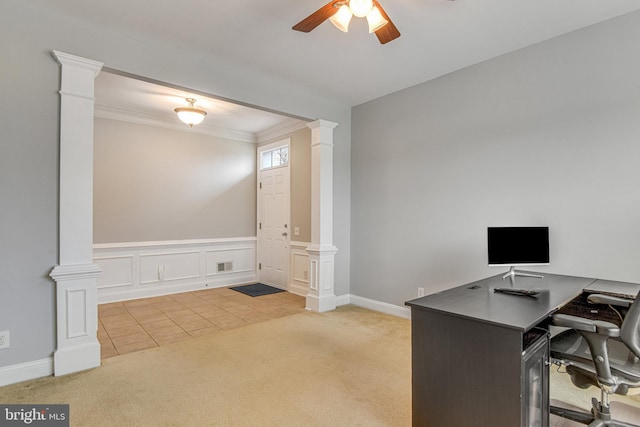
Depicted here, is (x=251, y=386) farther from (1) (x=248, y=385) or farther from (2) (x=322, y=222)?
(2) (x=322, y=222)

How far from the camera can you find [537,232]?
8.82ft

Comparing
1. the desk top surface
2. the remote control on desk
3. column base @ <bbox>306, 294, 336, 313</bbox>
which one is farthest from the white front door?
the remote control on desk

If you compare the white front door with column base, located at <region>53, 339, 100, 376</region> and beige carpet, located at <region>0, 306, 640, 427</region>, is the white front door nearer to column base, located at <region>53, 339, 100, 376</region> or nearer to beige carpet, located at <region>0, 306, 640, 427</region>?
beige carpet, located at <region>0, 306, 640, 427</region>

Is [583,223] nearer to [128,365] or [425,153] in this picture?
[425,153]

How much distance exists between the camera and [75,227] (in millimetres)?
2588

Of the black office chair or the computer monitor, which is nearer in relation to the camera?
the black office chair

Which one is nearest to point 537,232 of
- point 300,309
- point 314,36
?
point 314,36

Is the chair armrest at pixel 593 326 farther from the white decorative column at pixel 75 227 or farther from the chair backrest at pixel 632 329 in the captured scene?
the white decorative column at pixel 75 227

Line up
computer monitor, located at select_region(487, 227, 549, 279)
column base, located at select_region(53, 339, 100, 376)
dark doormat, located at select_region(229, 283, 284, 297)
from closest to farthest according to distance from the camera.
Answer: column base, located at select_region(53, 339, 100, 376) → computer monitor, located at select_region(487, 227, 549, 279) → dark doormat, located at select_region(229, 283, 284, 297)

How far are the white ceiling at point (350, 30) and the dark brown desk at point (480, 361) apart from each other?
207cm

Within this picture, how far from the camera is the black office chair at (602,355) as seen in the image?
1.52 m

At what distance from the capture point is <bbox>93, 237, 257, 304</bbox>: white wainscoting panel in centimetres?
471

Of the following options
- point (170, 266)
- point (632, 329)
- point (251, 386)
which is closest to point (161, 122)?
point (170, 266)

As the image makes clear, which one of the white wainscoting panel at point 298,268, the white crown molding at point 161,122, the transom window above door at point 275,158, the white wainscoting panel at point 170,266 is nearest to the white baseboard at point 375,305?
the white wainscoting panel at point 298,268
